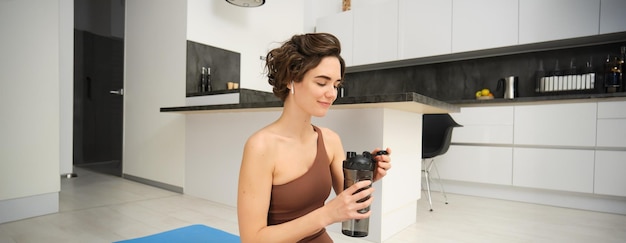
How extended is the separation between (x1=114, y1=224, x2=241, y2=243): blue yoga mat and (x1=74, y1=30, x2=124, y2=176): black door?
2814mm

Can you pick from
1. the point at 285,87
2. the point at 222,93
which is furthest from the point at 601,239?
the point at 222,93

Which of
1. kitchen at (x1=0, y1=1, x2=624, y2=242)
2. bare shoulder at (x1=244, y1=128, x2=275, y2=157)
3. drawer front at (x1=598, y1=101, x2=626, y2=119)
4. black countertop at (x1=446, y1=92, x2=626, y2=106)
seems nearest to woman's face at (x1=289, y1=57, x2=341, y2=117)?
bare shoulder at (x1=244, y1=128, x2=275, y2=157)

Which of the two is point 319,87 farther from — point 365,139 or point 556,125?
point 556,125

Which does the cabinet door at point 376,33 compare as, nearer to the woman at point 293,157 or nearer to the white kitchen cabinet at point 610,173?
the white kitchen cabinet at point 610,173

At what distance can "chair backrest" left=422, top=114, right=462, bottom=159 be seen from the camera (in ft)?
9.82

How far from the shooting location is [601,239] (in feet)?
6.93

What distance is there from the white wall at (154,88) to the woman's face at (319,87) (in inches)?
108

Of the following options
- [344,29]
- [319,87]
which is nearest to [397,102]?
[319,87]

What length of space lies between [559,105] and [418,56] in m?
1.54

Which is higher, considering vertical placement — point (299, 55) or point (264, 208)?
point (299, 55)

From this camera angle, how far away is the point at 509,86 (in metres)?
3.73

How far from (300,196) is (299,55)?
39 cm

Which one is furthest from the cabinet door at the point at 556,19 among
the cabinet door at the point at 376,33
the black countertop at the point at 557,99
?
the cabinet door at the point at 376,33

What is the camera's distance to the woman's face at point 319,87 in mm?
914
